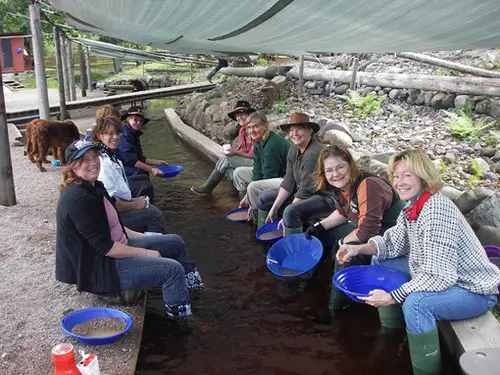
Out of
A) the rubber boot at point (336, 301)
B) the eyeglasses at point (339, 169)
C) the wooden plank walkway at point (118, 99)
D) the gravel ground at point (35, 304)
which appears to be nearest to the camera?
the gravel ground at point (35, 304)

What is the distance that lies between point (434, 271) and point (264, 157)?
3.22 metres

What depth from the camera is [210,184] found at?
23.1 ft

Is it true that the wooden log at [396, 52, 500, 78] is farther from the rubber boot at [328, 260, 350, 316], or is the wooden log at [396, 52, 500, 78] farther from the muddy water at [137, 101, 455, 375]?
the rubber boot at [328, 260, 350, 316]

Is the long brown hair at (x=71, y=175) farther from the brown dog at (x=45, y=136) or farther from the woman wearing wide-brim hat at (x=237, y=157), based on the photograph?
the brown dog at (x=45, y=136)

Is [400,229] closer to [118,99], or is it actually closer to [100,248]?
[100,248]

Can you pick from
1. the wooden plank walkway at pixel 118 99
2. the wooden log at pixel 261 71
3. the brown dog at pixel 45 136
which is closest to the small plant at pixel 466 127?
the brown dog at pixel 45 136

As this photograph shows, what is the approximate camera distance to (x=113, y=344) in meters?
3.06

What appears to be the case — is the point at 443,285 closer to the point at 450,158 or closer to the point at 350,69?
the point at 450,158

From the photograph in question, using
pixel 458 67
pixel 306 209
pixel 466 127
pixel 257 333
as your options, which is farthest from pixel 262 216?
pixel 458 67

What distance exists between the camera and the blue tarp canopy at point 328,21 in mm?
2910

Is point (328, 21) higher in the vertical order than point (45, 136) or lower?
higher

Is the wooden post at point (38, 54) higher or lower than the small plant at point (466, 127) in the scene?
higher

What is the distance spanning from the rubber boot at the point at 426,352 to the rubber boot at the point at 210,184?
177 inches

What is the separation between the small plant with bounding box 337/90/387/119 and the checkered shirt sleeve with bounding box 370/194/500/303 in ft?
21.0
